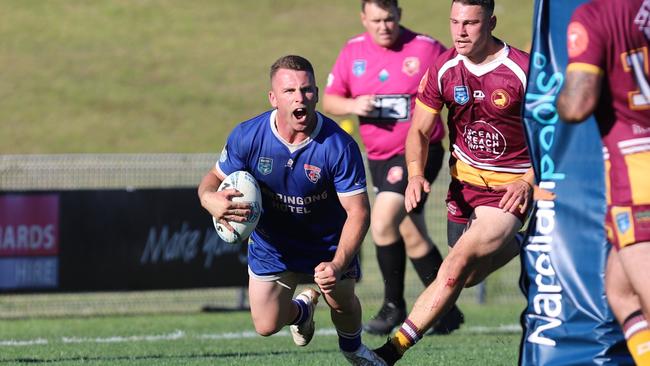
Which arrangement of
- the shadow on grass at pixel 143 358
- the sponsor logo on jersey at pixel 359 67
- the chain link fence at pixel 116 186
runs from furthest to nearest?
the chain link fence at pixel 116 186 < the sponsor logo on jersey at pixel 359 67 < the shadow on grass at pixel 143 358

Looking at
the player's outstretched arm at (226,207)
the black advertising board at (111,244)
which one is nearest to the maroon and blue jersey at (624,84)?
the player's outstretched arm at (226,207)

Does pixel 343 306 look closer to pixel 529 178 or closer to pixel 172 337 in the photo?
pixel 529 178

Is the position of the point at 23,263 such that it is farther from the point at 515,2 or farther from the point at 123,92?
the point at 515,2

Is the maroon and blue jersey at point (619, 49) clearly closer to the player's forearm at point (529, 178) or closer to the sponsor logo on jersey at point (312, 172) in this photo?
the player's forearm at point (529, 178)

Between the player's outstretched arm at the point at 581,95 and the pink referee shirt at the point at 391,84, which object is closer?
the player's outstretched arm at the point at 581,95

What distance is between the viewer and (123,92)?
31.9 meters

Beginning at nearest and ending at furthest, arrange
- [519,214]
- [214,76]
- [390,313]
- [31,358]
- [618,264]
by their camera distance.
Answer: [618,264] → [519,214] → [31,358] → [390,313] → [214,76]

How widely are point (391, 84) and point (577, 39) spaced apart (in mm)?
5057

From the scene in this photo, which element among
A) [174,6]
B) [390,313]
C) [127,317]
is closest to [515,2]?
[174,6]

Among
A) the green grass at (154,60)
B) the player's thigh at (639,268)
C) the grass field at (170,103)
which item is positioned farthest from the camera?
the green grass at (154,60)

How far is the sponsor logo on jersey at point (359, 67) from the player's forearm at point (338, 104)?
0.25 meters

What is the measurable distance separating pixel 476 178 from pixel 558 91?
192cm

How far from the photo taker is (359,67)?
34.7 ft

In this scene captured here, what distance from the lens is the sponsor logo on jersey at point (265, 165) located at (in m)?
7.42
